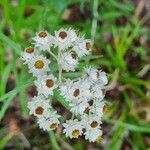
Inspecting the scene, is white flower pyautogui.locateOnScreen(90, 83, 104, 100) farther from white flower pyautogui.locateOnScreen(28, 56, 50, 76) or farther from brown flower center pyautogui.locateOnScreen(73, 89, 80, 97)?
white flower pyautogui.locateOnScreen(28, 56, 50, 76)

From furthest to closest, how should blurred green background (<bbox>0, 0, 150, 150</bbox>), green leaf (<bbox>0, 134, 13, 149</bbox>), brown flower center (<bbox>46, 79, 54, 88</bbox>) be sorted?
1. blurred green background (<bbox>0, 0, 150, 150</bbox>)
2. green leaf (<bbox>0, 134, 13, 149</bbox>)
3. brown flower center (<bbox>46, 79, 54, 88</bbox>)

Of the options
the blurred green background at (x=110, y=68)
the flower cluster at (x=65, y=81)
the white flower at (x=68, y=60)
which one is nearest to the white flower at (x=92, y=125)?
the flower cluster at (x=65, y=81)

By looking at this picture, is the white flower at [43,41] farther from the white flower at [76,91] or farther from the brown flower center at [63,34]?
the white flower at [76,91]

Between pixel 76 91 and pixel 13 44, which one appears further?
pixel 13 44

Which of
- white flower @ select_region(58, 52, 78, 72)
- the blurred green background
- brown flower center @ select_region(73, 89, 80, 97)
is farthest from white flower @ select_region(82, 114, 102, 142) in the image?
the blurred green background

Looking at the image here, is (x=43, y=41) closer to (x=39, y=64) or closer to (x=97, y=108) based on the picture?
(x=39, y=64)

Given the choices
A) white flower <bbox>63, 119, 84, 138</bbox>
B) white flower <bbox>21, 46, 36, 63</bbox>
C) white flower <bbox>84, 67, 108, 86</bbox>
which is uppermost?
white flower <bbox>21, 46, 36, 63</bbox>

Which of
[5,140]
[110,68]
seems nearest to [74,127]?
[5,140]

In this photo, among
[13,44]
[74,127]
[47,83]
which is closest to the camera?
[47,83]
